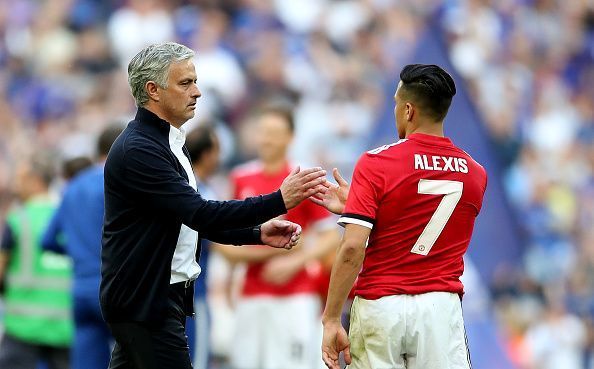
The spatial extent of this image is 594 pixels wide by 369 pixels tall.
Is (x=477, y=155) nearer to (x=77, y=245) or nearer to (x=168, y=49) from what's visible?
(x=77, y=245)

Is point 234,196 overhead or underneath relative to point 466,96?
underneath

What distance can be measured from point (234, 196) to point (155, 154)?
4.06 m

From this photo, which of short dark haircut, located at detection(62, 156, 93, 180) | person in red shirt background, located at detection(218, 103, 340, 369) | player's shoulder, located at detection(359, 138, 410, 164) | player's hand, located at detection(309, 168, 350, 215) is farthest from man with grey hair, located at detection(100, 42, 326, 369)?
short dark haircut, located at detection(62, 156, 93, 180)

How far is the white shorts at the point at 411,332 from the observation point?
598 centimetres

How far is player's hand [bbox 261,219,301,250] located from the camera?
592cm

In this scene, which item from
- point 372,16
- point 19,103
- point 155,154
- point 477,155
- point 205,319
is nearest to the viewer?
point 155,154

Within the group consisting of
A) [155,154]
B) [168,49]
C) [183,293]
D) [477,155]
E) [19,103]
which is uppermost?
[19,103]

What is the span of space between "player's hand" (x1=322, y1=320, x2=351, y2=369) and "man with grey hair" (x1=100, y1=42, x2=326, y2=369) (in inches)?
17.5

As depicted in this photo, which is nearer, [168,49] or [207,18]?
[168,49]

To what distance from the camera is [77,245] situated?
852 centimetres

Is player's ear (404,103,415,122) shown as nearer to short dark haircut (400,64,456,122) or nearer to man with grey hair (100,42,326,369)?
short dark haircut (400,64,456,122)

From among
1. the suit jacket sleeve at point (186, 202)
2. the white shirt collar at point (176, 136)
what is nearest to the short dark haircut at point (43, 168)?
the white shirt collar at point (176, 136)

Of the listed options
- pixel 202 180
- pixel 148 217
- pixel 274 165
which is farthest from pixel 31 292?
pixel 148 217

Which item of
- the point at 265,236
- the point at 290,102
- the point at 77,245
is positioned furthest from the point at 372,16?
the point at 265,236
